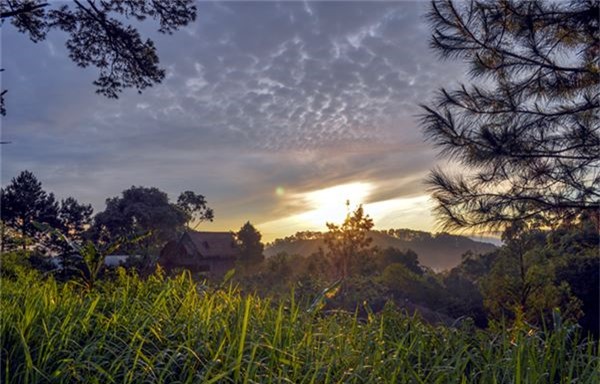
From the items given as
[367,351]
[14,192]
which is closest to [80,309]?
[367,351]

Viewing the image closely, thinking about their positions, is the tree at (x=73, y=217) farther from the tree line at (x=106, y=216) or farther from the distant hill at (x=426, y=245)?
the distant hill at (x=426, y=245)

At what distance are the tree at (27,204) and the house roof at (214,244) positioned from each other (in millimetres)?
8919

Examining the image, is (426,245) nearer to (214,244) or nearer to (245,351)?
(214,244)

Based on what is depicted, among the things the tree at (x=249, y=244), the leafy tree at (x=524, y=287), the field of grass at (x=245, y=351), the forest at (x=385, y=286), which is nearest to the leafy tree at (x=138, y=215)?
the tree at (x=249, y=244)

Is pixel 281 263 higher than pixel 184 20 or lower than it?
lower

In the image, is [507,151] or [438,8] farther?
[438,8]

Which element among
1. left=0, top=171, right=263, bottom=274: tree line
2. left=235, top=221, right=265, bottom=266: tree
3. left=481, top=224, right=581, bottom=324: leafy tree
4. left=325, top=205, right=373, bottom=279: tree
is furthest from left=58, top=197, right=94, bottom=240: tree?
left=481, top=224, right=581, bottom=324: leafy tree

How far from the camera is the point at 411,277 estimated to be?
18953 millimetres

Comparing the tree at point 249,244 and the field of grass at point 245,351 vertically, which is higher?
the tree at point 249,244

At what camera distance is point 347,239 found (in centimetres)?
2244

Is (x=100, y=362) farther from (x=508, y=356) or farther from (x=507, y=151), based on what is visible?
(x=507, y=151)

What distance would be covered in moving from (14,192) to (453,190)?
2865 centimetres

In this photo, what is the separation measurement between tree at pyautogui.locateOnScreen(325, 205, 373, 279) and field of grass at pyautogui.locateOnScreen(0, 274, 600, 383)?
18.3 metres

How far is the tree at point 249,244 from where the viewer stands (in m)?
36.4
